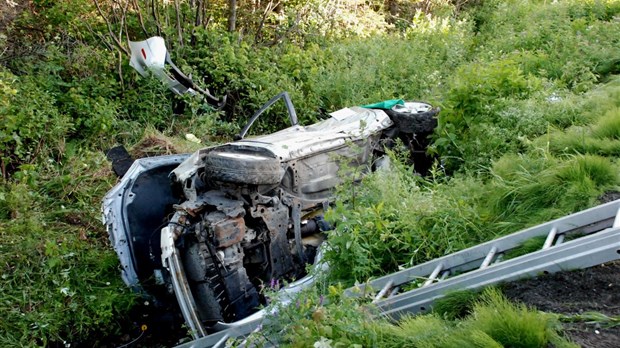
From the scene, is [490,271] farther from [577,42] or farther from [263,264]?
[577,42]

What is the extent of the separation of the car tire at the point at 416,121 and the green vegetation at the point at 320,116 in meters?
0.26

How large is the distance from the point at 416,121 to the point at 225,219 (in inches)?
115

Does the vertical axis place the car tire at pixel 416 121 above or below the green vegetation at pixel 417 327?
above

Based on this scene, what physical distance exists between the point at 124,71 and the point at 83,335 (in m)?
4.66

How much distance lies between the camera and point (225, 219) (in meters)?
4.99

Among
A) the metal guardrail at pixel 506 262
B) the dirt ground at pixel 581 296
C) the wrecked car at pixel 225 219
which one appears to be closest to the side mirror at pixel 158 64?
the wrecked car at pixel 225 219

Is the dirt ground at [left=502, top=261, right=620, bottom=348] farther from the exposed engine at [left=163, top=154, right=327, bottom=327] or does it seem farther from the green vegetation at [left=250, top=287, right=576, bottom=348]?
the exposed engine at [left=163, top=154, right=327, bottom=327]

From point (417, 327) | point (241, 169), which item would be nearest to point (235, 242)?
point (241, 169)

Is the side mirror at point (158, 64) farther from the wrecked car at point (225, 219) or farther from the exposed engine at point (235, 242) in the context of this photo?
the exposed engine at point (235, 242)

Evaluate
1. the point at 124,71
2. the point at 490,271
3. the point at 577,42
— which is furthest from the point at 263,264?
the point at 577,42

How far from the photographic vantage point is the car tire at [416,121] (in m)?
6.96

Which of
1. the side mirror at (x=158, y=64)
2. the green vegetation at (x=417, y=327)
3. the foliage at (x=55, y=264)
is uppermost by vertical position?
the side mirror at (x=158, y=64)

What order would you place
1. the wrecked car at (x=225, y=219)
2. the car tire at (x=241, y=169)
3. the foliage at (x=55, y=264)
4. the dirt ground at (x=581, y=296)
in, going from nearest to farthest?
the dirt ground at (x=581, y=296)
the wrecked car at (x=225, y=219)
the car tire at (x=241, y=169)
the foliage at (x=55, y=264)

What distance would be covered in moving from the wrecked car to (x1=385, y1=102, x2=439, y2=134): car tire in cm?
66
